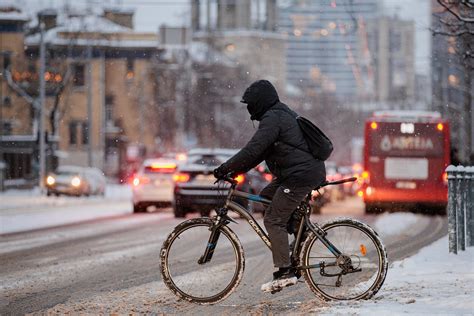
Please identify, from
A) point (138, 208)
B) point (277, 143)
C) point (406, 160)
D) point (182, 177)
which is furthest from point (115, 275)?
point (138, 208)

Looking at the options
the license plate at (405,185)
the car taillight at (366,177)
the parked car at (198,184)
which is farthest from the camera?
the car taillight at (366,177)

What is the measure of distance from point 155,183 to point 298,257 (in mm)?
21642

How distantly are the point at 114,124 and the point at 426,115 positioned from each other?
63.8 meters

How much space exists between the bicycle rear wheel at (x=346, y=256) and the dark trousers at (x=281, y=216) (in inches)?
7.8

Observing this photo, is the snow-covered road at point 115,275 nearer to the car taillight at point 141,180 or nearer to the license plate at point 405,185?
the license plate at point 405,185

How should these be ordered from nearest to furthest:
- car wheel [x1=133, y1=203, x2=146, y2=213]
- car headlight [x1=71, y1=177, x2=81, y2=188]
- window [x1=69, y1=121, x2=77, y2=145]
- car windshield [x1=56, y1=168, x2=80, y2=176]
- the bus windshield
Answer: the bus windshield
car wheel [x1=133, y1=203, x2=146, y2=213]
car headlight [x1=71, y1=177, x2=81, y2=188]
car windshield [x1=56, y1=168, x2=80, y2=176]
window [x1=69, y1=121, x2=77, y2=145]

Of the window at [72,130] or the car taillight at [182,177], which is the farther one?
the window at [72,130]

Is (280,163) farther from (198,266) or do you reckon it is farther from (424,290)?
(424,290)

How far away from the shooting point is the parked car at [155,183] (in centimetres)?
3109

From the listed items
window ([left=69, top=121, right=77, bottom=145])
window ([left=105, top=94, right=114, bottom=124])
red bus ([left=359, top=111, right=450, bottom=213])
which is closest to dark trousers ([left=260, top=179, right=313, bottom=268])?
red bus ([left=359, top=111, right=450, bottom=213])

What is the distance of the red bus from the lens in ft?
99.3

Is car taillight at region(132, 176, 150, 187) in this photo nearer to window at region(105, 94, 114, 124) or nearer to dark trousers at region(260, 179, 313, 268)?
dark trousers at region(260, 179, 313, 268)

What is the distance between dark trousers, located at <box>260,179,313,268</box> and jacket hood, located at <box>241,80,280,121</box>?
2.07 ft

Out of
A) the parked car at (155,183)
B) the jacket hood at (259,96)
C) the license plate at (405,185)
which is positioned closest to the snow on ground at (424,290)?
the jacket hood at (259,96)
